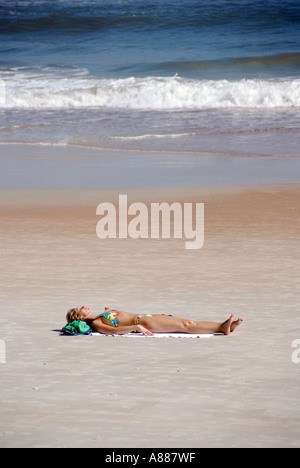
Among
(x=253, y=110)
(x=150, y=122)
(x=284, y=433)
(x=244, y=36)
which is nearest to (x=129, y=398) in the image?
(x=284, y=433)

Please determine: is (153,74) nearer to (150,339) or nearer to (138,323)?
(138,323)

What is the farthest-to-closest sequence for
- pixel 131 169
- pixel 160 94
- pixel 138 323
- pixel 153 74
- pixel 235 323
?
pixel 153 74 → pixel 160 94 → pixel 131 169 → pixel 138 323 → pixel 235 323

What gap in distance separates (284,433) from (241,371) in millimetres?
1199

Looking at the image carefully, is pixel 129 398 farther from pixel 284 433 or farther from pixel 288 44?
pixel 288 44

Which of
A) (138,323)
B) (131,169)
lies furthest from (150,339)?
(131,169)

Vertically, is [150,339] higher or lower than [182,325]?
lower

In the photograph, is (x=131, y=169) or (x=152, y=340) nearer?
(x=152, y=340)

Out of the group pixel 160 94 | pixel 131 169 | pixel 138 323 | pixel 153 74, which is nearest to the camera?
pixel 138 323

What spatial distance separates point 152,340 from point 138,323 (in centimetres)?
21

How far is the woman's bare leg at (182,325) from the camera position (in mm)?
6816

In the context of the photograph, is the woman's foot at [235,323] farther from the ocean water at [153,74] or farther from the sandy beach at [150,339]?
the ocean water at [153,74]

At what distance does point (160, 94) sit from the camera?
27.5 m

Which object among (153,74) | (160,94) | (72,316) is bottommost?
(72,316)

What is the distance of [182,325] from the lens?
22.7 ft
